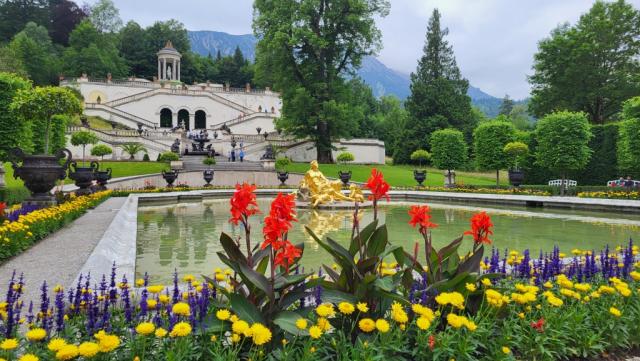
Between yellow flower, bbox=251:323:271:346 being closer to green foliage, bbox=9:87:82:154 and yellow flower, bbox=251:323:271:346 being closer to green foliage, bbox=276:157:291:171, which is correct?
green foliage, bbox=9:87:82:154

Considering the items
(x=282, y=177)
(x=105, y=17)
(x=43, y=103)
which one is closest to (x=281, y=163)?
(x=282, y=177)

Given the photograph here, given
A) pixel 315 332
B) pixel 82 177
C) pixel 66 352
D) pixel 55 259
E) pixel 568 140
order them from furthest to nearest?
pixel 568 140 → pixel 82 177 → pixel 55 259 → pixel 315 332 → pixel 66 352

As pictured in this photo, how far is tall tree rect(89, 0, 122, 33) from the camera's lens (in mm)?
77188

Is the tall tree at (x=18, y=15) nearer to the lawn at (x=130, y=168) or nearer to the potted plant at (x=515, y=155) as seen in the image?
the lawn at (x=130, y=168)

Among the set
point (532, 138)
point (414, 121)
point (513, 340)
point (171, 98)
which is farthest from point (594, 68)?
point (171, 98)

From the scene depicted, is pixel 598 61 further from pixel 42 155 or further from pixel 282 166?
pixel 42 155

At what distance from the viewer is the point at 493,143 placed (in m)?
28.4

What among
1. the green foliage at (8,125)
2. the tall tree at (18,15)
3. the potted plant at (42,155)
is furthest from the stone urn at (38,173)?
the tall tree at (18,15)

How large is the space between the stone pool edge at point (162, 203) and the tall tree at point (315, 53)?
42.1 ft

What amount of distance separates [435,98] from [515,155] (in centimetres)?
2404

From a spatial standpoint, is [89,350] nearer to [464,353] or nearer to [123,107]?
[464,353]

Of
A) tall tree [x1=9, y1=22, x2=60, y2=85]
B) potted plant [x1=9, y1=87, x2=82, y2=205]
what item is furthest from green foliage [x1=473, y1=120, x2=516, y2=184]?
tall tree [x1=9, y1=22, x2=60, y2=85]

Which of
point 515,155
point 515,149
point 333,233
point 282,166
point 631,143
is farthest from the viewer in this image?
point 282,166

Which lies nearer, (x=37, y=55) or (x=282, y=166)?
(x=282, y=166)
